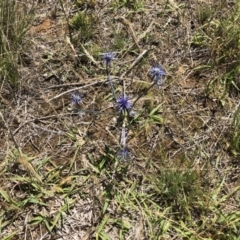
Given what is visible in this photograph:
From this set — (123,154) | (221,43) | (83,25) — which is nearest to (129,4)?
(83,25)

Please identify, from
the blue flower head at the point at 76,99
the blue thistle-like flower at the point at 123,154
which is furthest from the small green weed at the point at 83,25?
the blue thistle-like flower at the point at 123,154

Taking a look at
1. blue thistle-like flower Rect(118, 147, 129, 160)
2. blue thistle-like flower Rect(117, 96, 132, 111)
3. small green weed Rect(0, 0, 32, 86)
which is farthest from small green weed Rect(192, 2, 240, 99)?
small green weed Rect(0, 0, 32, 86)

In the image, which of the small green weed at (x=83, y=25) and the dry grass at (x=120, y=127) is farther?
the small green weed at (x=83, y=25)

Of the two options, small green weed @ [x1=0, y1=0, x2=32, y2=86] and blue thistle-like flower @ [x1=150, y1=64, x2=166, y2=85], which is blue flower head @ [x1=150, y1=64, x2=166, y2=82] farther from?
small green weed @ [x1=0, y1=0, x2=32, y2=86]

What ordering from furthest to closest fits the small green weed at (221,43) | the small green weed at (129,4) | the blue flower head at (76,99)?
the small green weed at (129,4)
the small green weed at (221,43)
the blue flower head at (76,99)

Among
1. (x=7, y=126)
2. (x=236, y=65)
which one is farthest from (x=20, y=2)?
(x=236, y=65)

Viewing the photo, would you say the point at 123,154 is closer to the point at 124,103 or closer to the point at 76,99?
the point at 124,103

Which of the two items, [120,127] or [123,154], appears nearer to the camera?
[123,154]

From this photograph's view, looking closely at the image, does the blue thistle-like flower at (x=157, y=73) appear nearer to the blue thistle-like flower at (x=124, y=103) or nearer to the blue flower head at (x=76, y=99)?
the blue thistle-like flower at (x=124, y=103)
